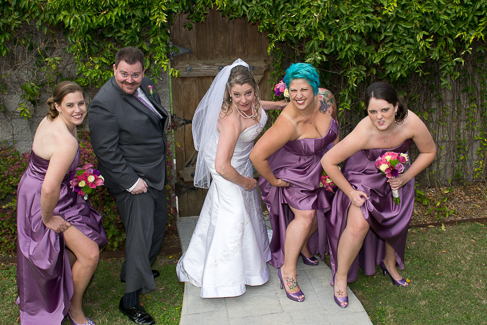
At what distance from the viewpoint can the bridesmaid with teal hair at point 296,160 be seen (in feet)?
11.4

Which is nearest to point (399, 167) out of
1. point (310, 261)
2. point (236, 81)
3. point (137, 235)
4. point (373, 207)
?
point (373, 207)

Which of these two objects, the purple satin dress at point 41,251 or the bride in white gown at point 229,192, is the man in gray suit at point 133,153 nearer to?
the purple satin dress at point 41,251

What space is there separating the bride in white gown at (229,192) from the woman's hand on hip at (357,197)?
0.85 m

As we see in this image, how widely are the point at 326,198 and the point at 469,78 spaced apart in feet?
10.8

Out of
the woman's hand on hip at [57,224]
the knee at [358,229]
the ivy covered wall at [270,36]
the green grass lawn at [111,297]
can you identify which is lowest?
the green grass lawn at [111,297]

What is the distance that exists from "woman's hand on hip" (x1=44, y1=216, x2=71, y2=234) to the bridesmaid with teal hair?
154cm

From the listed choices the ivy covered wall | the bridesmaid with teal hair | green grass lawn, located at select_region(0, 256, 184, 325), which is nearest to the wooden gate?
the ivy covered wall

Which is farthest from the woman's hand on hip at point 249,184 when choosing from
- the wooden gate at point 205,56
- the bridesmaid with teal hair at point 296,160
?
the wooden gate at point 205,56

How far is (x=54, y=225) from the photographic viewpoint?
3152 millimetres

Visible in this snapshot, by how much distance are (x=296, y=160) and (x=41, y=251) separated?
214 centimetres

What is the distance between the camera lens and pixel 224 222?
12.1 ft

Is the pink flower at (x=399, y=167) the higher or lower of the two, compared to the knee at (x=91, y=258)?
higher

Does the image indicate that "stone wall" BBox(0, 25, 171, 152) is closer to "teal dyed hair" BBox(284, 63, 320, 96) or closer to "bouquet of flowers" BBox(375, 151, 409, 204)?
"teal dyed hair" BBox(284, 63, 320, 96)

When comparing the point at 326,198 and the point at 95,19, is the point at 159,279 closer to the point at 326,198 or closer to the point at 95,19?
the point at 326,198
